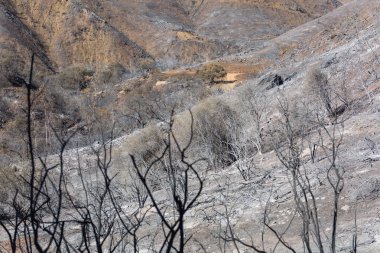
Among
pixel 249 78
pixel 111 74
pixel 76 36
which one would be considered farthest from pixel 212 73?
pixel 76 36

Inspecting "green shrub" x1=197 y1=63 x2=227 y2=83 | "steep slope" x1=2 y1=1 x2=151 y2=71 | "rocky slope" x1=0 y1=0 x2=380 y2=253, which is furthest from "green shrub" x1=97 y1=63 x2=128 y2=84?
"green shrub" x1=197 y1=63 x2=227 y2=83

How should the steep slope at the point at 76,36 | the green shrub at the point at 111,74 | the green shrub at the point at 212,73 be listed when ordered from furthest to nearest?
the steep slope at the point at 76,36, the green shrub at the point at 111,74, the green shrub at the point at 212,73

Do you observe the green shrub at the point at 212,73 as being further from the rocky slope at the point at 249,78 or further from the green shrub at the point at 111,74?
the green shrub at the point at 111,74

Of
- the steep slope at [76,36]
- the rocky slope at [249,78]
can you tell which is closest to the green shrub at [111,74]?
the rocky slope at [249,78]

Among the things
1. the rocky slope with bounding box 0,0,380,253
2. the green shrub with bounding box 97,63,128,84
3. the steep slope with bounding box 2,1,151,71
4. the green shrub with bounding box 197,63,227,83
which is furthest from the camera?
the steep slope with bounding box 2,1,151,71

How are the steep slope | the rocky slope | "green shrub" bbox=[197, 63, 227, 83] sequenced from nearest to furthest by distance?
the rocky slope < "green shrub" bbox=[197, 63, 227, 83] < the steep slope

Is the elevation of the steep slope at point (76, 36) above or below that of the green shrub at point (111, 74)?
above

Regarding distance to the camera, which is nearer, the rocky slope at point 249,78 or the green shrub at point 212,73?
the rocky slope at point 249,78

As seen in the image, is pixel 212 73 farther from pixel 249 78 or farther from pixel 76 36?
pixel 76 36

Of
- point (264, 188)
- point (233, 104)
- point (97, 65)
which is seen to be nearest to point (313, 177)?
point (264, 188)

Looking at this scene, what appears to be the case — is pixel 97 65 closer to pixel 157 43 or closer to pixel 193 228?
pixel 157 43

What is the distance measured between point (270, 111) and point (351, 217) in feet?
45.1

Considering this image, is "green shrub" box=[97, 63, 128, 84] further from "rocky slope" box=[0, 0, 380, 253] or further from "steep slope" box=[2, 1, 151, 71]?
"steep slope" box=[2, 1, 151, 71]

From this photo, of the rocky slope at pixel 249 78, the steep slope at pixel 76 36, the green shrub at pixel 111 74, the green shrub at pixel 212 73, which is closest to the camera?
the rocky slope at pixel 249 78
